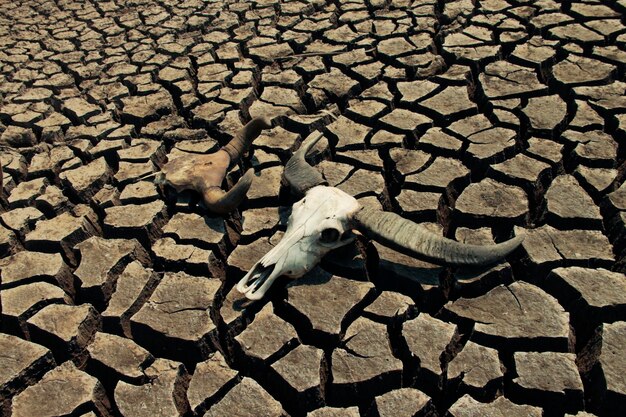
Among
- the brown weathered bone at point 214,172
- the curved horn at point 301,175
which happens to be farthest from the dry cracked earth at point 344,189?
the curved horn at point 301,175

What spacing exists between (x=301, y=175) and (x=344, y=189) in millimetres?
362

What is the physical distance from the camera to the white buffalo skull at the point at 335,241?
298cm

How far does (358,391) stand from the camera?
8.77 ft

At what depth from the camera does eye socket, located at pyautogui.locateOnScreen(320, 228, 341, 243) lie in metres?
3.12

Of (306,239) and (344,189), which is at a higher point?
(306,239)

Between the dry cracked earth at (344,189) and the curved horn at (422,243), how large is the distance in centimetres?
13

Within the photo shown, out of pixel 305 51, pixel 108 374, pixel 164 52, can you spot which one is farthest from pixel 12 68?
pixel 108 374

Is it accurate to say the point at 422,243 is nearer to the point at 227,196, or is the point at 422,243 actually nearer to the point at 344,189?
the point at 344,189

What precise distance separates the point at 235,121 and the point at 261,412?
2.62m

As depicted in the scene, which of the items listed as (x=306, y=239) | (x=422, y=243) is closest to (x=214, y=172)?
(x=306, y=239)

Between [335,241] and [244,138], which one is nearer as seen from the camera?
[335,241]

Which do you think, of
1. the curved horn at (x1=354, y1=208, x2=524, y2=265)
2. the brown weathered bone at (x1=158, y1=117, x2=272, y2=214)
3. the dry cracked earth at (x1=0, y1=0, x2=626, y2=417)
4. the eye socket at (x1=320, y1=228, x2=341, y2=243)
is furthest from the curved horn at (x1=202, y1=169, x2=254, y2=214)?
the curved horn at (x1=354, y1=208, x2=524, y2=265)

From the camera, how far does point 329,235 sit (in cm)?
314

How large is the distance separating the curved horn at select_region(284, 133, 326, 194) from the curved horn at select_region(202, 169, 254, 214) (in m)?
0.25
